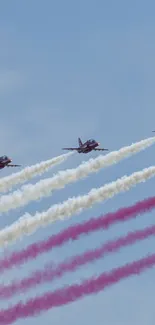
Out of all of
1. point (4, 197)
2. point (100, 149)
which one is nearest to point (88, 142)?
point (100, 149)

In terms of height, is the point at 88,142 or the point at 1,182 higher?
the point at 88,142

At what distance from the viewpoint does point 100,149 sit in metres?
134

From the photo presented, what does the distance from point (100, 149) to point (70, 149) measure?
7022 millimetres

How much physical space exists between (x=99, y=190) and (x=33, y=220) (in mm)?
10022

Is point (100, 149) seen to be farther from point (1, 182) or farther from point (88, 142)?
point (1, 182)

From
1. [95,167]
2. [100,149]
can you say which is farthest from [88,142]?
[95,167]

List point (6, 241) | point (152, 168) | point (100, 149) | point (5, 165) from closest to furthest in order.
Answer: point (6, 241)
point (152, 168)
point (5, 165)
point (100, 149)

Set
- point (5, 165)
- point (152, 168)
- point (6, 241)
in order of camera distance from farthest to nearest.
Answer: point (5, 165), point (152, 168), point (6, 241)

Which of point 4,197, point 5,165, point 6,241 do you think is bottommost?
point 6,241

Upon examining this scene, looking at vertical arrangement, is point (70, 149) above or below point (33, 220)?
above

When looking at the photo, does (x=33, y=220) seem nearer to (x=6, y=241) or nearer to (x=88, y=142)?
(x=6, y=241)

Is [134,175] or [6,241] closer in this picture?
[6,241]

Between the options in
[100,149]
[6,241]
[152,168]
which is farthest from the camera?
[100,149]

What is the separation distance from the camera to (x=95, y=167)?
395 feet
